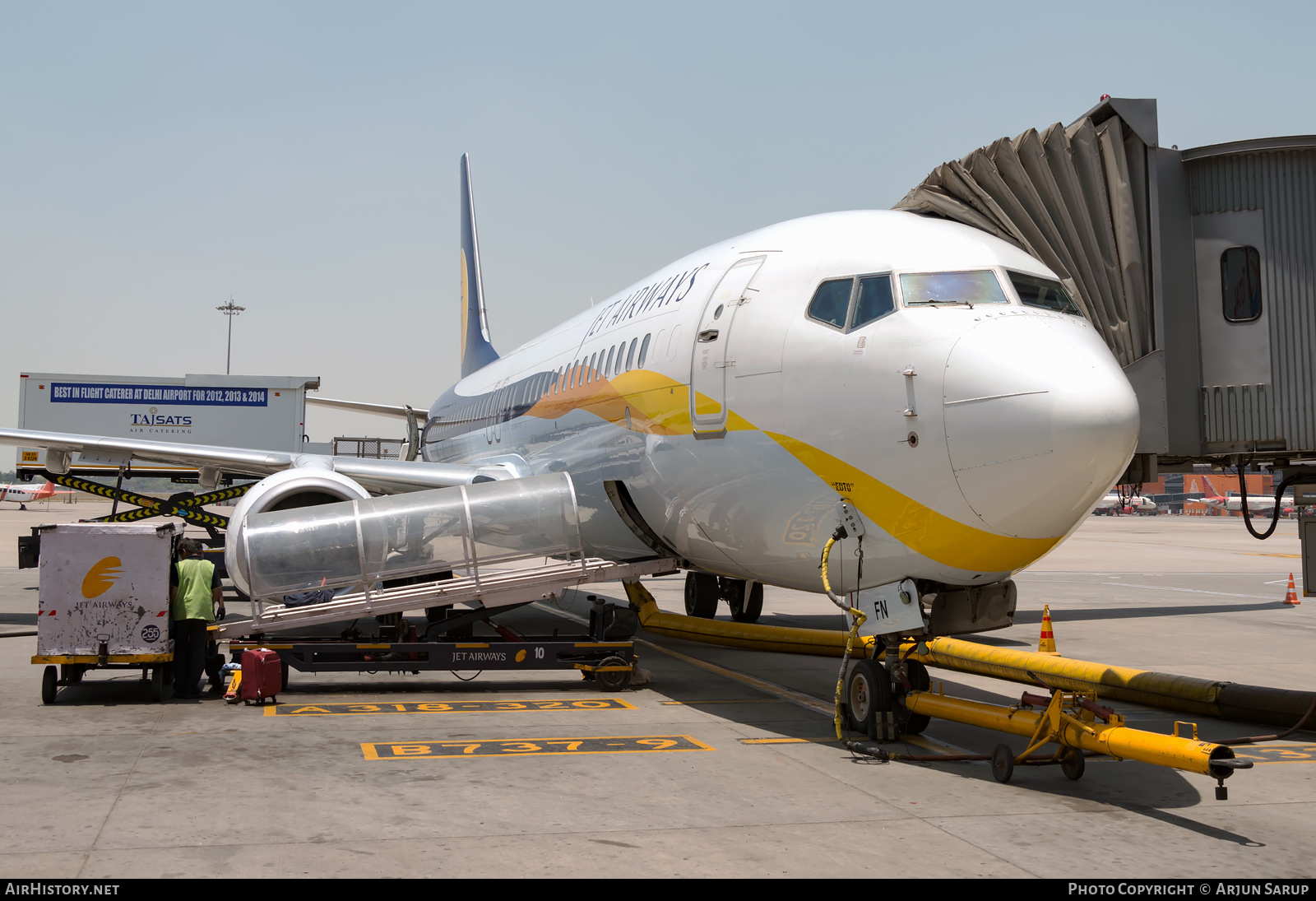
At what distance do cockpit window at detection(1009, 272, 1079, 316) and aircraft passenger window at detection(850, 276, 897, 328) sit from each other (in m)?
0.87

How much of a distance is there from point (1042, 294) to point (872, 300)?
1200 mm

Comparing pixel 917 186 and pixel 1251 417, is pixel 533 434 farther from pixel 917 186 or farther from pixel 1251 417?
pixel 1251 417

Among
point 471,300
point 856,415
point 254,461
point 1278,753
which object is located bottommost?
point 1278,753

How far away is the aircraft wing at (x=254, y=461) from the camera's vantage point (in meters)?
14.0

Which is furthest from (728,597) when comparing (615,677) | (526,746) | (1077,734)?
(1077,734)

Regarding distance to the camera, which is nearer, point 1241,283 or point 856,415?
point 856,415

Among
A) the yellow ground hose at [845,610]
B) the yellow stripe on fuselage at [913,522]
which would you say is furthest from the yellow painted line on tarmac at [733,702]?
the yellow stripe on fuselage at [913,522]

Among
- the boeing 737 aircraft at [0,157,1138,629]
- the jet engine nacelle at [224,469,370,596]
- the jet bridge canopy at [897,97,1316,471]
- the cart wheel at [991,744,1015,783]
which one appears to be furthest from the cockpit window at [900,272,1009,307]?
the jet engine nacelle at [224,469,370,596]

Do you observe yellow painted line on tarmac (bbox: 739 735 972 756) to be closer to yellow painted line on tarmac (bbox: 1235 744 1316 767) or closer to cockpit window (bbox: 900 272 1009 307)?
yellow painted line on tarmac (bbox: 1235 744 1316 767)

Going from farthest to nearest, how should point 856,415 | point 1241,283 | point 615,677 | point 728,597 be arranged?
1. point 728,597
2. point 615,677
3. point 1241,283
4. point 856,415

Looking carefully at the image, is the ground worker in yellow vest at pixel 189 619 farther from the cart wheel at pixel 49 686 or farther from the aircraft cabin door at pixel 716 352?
the aircraft cabin door at pixel 716 352

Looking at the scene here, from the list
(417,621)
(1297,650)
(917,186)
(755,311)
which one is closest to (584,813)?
(755,311)

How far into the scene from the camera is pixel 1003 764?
700cm

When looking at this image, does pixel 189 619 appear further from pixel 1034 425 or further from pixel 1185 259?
pixel 1185 259
